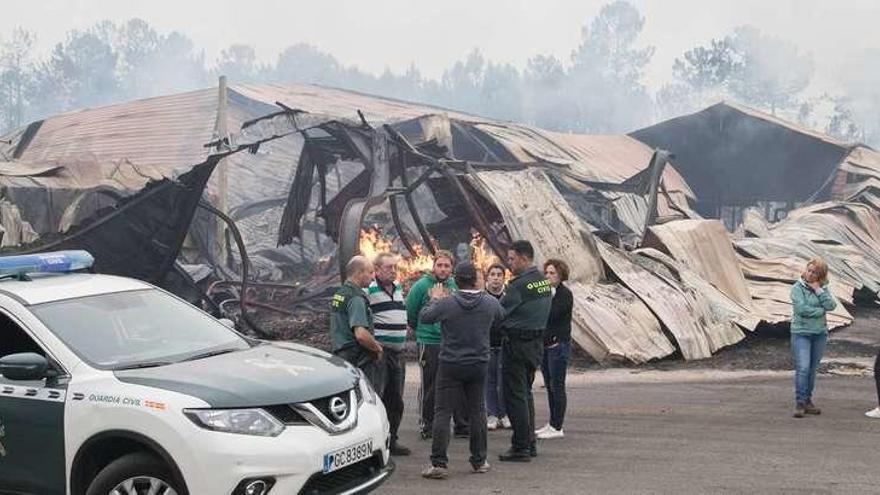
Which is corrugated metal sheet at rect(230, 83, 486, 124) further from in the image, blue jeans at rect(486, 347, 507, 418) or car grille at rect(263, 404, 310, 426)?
car grille at rect(263, 404, 310, 426)

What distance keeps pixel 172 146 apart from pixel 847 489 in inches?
920

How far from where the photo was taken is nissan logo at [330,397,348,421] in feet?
17.4

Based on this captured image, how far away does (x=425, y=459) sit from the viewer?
7691mm

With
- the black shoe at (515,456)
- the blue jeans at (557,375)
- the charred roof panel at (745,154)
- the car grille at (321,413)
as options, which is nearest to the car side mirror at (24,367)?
the car grille at (321,413)

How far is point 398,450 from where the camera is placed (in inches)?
306

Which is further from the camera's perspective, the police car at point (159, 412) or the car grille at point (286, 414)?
the car grille at point (286, 414)

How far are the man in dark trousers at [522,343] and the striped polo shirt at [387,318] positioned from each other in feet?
2.79

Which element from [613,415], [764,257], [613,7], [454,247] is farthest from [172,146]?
[613,7]

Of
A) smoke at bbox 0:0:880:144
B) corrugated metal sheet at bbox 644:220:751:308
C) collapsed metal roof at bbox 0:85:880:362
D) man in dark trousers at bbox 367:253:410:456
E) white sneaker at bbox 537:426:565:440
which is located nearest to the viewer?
man in dark trousers at bbox 367:253:410:456

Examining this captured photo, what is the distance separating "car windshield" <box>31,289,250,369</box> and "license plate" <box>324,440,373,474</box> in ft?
3.66

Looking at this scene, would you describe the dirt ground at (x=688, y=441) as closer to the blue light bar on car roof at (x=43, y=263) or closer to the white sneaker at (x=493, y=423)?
the white sneaker at (x=493, y=423)

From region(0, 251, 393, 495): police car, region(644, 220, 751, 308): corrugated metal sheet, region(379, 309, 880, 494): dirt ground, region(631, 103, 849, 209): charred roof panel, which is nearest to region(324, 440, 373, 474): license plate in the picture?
region(0, 251, 393, 495): police car

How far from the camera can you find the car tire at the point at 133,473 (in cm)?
490

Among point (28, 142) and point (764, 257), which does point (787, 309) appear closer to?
point (764, 257)
